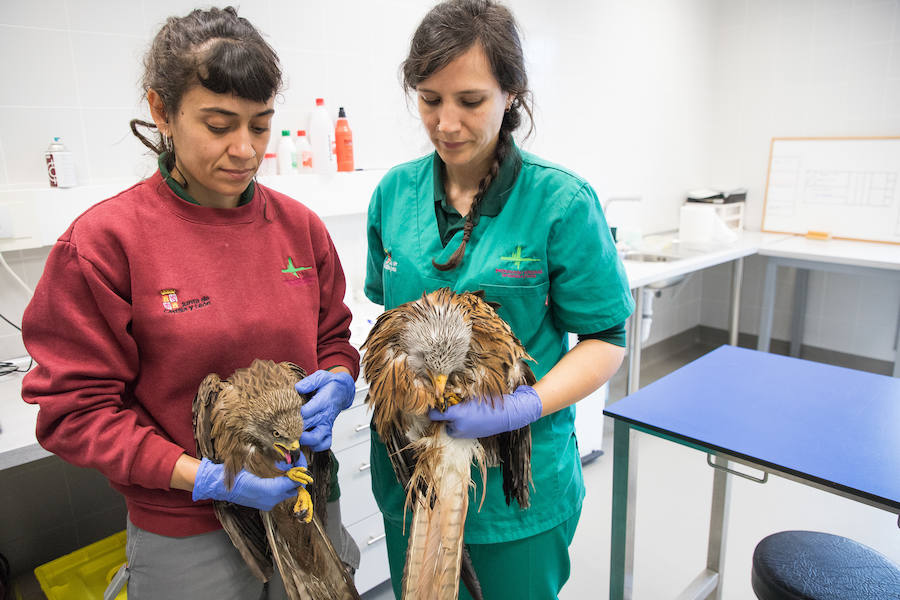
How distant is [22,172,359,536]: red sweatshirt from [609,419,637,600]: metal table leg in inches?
43.6

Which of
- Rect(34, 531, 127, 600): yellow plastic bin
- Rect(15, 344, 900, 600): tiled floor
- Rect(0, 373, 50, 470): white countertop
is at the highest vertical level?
Rect(0, 373, 50, 470): white countertop

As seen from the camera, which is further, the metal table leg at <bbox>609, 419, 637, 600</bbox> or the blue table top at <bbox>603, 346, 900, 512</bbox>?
the metal table leg at <bbox>609, 419, 637, 600</bbox>

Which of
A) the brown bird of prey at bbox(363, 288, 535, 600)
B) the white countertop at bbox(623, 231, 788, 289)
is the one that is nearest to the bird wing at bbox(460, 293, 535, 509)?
the brown bird of prey at bbox(363, 288, 535, 600)

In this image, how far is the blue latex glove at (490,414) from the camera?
1.11m

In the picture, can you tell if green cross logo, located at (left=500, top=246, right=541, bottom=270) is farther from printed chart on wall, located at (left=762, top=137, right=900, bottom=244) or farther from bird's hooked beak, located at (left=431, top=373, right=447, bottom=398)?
printed chart on wall, located at (left=762, top=137, right=900, bottom=244)

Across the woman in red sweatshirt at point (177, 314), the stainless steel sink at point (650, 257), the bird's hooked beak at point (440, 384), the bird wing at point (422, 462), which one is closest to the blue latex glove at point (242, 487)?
the woman in red sweatshirt at point (177, 314)

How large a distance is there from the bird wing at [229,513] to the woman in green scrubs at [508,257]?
0.35 meters

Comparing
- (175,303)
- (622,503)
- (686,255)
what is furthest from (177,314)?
(686,255)

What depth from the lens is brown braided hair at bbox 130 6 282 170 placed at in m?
1.11

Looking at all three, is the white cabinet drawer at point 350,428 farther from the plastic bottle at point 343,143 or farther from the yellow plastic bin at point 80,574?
the plastic bottle at point 343,143

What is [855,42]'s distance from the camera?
4.57 m

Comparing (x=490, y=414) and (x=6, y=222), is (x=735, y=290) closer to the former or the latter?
(x=490, y=414)

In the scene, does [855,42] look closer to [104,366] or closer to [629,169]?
[629,169]

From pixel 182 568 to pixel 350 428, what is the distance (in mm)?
1075
